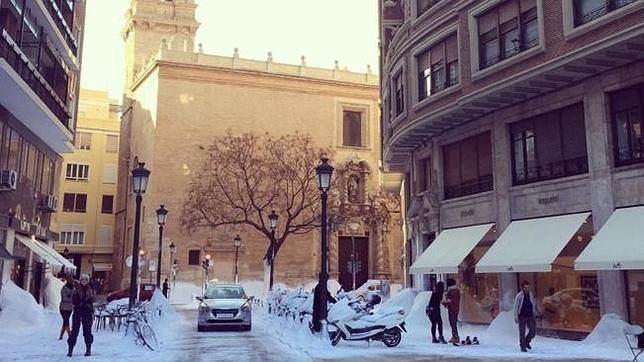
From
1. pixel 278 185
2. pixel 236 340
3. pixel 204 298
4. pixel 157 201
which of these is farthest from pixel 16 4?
pixel 157 201

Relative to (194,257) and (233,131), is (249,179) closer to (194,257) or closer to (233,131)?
(233,131)

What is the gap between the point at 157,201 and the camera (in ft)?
161

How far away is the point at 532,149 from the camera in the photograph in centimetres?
1966

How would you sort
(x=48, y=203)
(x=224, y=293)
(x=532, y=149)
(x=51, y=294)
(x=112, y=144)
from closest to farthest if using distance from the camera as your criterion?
1. (x=532, y=149)
2. (x=224, y=293)
3. (x=48, y=203)
4. (x=51, y=294)
5. (x=112, y=144)

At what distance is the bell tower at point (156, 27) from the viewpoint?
59.6 meters

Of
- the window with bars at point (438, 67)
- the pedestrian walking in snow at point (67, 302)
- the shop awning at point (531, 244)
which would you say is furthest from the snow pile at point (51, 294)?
the shop awning at point (531, 244)

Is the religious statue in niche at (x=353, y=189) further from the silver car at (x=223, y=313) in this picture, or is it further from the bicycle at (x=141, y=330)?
the bicycle at (x=141, y=330)

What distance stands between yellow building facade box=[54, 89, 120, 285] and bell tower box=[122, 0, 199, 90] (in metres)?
7.74

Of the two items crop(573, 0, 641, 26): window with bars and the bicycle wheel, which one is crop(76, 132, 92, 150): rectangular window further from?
crop(573, 0, 641, 26): window with bars

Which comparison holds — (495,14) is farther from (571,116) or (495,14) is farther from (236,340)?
(236,340)

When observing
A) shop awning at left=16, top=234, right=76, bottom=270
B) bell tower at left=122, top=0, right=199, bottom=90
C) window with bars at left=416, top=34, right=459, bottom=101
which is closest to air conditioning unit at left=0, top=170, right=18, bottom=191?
shop awning at left=16, top=234, right=76, bottom=270

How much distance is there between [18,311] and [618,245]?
19.9 metres

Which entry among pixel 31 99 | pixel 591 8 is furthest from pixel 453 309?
pixel 31 99

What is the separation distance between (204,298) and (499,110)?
477 inches
